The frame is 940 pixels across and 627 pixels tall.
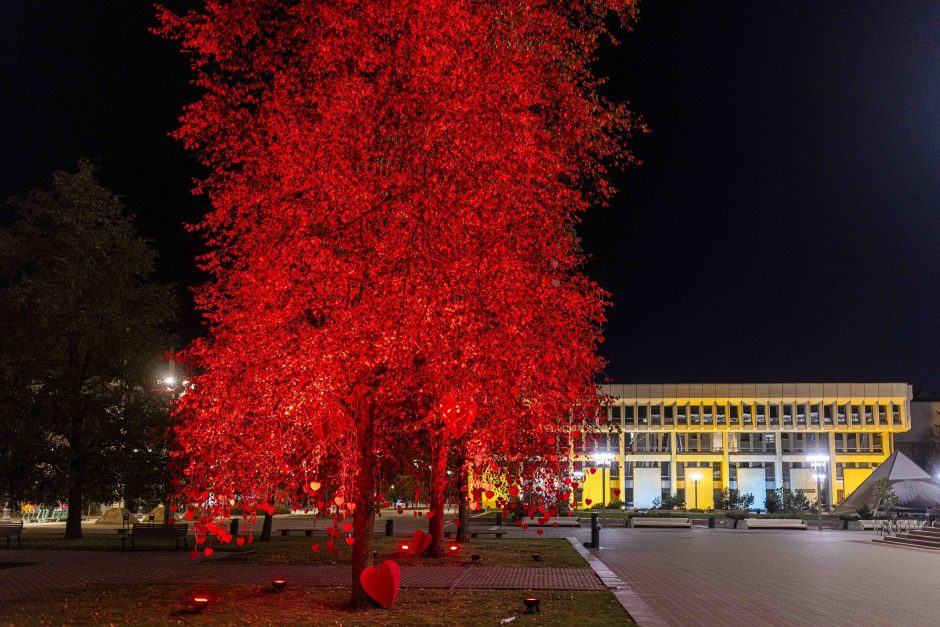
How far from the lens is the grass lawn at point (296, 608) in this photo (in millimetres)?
12820

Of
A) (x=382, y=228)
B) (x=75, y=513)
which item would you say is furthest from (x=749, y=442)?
(x=382, y=228)

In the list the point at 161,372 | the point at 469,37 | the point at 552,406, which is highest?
the point at 469,37

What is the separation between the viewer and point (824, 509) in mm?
74125

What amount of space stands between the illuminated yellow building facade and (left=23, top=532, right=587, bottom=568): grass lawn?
60.1 meters

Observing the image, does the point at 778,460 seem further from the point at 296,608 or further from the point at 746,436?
the point at 296,608

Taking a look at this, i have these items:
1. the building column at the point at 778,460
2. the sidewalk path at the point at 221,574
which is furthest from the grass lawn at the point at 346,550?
the building column at the point at 778,460

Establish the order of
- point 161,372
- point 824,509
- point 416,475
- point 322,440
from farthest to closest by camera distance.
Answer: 1. point 824,509
2. point 161,372
3. point 416,475
4. point 322,440

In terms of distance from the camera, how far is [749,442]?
302ft

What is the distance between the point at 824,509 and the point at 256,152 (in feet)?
232

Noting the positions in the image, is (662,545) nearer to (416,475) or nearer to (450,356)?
(416,475)

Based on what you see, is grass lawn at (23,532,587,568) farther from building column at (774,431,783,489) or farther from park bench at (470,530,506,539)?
building column at (774,431,783,489)

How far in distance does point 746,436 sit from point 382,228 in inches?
3382

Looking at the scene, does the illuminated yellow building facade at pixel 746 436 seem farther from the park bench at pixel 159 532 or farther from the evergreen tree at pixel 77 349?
the park bench at pixel 159 532

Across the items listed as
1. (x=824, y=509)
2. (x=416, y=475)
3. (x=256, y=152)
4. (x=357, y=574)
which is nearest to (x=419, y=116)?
(x=256, y=152)
